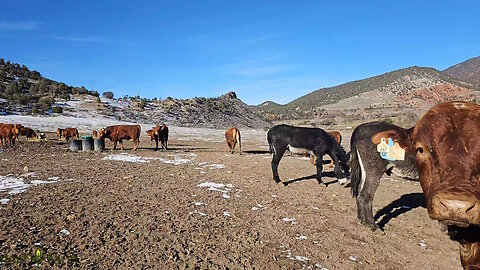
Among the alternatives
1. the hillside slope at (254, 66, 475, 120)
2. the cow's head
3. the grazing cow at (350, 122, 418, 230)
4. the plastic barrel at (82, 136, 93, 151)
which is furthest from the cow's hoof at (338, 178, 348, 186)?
the hillside slope at (254, 66, 475, 120)

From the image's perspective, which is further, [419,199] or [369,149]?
[419,199]

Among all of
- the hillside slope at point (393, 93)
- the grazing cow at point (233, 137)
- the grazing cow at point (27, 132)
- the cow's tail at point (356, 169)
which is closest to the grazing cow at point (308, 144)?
the cow's tail at point (356, 169)

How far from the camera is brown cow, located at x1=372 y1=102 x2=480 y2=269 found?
8.92ft

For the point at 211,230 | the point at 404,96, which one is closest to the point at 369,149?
the point at 211,230

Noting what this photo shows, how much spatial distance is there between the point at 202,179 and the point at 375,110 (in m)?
72.7

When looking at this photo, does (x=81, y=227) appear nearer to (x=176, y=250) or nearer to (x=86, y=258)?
(x=86, y=258)

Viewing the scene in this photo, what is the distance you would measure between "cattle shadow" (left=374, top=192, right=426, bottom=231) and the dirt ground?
0.10 ft

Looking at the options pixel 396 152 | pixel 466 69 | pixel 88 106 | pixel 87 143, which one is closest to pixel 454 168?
pixel 396 152

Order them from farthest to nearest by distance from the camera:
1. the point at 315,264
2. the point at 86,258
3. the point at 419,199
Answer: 1. the point at 419,199
2. the point at 315,264
3. the point at 86,258

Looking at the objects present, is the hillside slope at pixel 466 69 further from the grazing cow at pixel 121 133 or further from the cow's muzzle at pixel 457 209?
the cow's muzzle at pixel 457 209

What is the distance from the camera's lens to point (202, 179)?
33.8 ft

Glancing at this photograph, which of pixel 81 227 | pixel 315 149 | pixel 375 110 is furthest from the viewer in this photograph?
pixel 375 110

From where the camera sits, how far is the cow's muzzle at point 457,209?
2650mm

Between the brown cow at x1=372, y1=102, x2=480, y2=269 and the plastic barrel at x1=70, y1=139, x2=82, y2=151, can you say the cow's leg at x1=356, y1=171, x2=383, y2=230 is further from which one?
the plastic barrel at x1=70, y1=139, x2=82, y2=151
